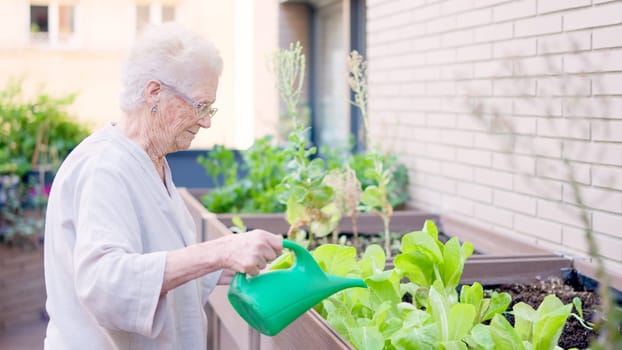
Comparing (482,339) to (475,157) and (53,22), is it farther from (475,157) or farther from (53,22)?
(53,22)

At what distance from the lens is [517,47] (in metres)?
2.97

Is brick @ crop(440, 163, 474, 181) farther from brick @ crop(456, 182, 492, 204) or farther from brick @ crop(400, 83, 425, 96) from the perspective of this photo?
brick @ crop(400, 83, 425, 96)

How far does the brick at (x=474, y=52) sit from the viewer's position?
320cm

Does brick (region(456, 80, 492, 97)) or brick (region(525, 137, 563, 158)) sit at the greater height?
brick (region(456, 80, 492, 97))

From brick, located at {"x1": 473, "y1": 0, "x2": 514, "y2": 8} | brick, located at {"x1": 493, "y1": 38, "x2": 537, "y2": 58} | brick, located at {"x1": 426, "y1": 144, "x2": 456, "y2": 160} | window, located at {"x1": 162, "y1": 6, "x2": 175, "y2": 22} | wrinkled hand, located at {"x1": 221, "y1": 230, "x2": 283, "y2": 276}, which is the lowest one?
wrinkled hand, located at {"x1": 221, "y1": 230, "x2": 283, "y2": 276}

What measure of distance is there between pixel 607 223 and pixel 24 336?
13.2 feet

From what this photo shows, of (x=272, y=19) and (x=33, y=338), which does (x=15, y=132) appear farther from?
(x=272, y=19)

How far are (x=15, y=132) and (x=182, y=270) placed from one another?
480 cm

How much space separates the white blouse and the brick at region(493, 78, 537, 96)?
57.6 inches

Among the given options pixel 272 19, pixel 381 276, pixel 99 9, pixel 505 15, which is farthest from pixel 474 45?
pixel 99 9

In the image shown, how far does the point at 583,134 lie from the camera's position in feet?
8.37

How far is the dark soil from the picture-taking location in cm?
206

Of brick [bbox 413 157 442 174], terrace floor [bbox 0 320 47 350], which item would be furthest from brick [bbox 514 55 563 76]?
terrace floor [bbox 0 320 47 350]

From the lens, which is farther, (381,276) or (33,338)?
(33,338)
